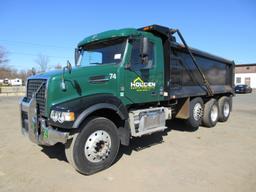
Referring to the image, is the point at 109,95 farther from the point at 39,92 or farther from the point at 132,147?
the point at 132,147

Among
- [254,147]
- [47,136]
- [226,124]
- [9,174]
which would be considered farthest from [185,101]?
[9,174]

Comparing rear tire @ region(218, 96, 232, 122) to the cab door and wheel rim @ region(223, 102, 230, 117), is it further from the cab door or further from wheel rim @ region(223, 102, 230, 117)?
the cab door

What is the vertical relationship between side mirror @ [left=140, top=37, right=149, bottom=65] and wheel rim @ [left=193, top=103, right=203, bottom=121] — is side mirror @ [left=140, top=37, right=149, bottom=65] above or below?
above

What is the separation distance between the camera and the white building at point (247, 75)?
48219mm

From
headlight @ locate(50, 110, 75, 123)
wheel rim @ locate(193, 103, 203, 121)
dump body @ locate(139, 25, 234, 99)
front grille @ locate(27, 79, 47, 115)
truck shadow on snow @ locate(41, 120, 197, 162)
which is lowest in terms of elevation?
truck shadow on snow @ locate(41, 120, 197, 162)

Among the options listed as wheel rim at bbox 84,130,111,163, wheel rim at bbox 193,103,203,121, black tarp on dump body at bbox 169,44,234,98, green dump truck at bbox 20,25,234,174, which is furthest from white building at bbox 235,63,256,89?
wheel rim at bbox 84,130,111,163

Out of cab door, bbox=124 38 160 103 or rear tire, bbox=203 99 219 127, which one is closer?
cab door, bbox=124 38 160 103

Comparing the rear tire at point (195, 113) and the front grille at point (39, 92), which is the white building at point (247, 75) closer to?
the rear tire at point (195, 113)

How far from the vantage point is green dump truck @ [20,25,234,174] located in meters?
4.02

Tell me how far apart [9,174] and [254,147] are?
5.66 meters

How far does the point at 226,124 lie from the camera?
8984 millimetres

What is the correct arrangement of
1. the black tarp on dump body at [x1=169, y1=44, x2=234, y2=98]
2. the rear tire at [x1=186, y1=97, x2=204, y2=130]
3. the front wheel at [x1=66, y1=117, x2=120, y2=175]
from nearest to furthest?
the front wheel at [x1=66, y1=117, x2=120, y2=175] → the black tarp on dump body at [x1=169, y1=44, x2=234, y2=98] → the rear tire at [x1=186, y1=97, x2=204, y2=130]

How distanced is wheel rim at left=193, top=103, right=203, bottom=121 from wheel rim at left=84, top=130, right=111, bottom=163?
3947 mm

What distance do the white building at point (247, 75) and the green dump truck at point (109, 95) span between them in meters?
47.7
